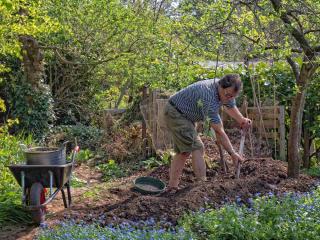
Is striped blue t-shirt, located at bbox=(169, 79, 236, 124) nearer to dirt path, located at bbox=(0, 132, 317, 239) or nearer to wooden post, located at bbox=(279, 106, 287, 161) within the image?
dirt path, located at bbox=(0, 132, 317, 239)

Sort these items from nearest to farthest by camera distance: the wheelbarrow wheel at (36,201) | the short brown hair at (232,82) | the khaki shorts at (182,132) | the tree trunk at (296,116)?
the wheelbarrow wheel at (36,201)
the short brown hair at (232,82)
the khaki shorts at (182,132)
the tree trunk at (296,116)

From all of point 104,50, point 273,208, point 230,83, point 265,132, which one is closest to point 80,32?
point 104,50

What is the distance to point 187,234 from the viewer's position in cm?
404

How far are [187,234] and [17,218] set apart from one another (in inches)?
82.7

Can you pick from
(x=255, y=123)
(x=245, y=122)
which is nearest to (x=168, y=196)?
(x=245, y=122)

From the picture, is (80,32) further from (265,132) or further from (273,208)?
(273,208)

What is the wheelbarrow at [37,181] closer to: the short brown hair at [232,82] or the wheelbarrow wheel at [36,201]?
the wheelbarrow wheel at [36,201]

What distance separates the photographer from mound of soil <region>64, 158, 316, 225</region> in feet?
16.4

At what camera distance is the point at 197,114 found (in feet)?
19.5

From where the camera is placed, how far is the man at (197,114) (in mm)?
5707

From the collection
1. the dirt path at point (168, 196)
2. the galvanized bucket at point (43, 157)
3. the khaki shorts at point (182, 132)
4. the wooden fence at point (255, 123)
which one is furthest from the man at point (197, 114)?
the wooden fence at point (255, 123)

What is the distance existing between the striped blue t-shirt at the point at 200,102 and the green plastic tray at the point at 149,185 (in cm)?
92

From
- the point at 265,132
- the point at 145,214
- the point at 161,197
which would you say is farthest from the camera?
the point at 265,132

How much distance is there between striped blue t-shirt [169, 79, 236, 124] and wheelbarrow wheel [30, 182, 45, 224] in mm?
1891
